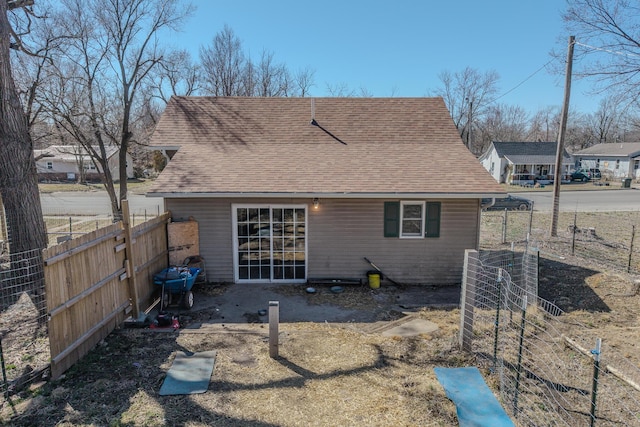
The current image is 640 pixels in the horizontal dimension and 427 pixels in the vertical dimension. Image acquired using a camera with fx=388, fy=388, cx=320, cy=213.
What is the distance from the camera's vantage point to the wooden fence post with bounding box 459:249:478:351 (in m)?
5.82

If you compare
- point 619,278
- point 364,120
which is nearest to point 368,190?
point 364,120

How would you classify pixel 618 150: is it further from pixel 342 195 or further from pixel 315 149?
pixel 342 195

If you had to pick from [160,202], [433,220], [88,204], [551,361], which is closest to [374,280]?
[433,220]

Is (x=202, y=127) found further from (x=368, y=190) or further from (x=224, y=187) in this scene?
(x=368, y=190)

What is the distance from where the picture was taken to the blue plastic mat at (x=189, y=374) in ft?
15.7

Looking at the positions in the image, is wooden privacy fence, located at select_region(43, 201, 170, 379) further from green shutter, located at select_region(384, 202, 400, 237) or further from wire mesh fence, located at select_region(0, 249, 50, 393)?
green shutter, located at select_region(384, 202, 400, 237)

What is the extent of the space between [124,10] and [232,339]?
1562 centimetres

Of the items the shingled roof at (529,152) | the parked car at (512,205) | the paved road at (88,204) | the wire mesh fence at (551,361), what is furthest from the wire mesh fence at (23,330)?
the shingled roof at (529,152)

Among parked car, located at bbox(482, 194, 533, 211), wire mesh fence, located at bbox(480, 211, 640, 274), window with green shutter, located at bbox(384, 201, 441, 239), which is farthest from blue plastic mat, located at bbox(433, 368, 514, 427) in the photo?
parked car, located at bbox(482, 194, 533, 211)

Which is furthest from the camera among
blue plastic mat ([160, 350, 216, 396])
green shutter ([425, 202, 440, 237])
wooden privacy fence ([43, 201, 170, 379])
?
green shutter ([425, 202, 440, 237])

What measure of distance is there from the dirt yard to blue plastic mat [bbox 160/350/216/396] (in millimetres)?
103

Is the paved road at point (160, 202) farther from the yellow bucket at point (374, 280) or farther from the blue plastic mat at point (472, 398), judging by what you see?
the blue plastic mat at point (472, 398)

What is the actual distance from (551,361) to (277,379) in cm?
392

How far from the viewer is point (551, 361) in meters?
5.58
